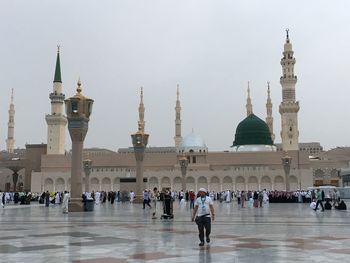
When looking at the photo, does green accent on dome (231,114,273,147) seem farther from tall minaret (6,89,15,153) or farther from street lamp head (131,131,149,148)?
street lamp head (131,131,149,148)

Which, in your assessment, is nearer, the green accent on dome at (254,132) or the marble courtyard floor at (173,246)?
the marble courtyard floor at (173,246)

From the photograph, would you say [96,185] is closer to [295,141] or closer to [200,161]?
[200,161]

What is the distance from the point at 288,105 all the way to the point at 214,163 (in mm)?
12338

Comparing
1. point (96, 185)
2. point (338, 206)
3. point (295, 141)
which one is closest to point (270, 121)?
point (295, 141)

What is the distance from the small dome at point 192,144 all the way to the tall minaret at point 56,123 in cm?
1758

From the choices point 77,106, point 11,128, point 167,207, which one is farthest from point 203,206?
point 11,128

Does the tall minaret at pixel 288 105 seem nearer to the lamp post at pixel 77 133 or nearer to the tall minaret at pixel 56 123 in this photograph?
the tall minaret at pixel 56 123

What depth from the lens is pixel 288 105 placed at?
59.3 meters

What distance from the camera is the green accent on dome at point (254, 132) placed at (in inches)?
2603

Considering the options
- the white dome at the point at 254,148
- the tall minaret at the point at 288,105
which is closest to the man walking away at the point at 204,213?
the tall minaret at the point at 288,105

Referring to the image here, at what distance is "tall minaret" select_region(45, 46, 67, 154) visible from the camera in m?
66.1

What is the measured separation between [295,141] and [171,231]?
5304 centimetres

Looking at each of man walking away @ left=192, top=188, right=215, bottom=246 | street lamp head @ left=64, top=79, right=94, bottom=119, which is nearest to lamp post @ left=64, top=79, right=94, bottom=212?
street lamp head @ left=64, top=79, right=94, bottom=119

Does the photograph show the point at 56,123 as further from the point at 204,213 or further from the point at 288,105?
the point at 204,213
